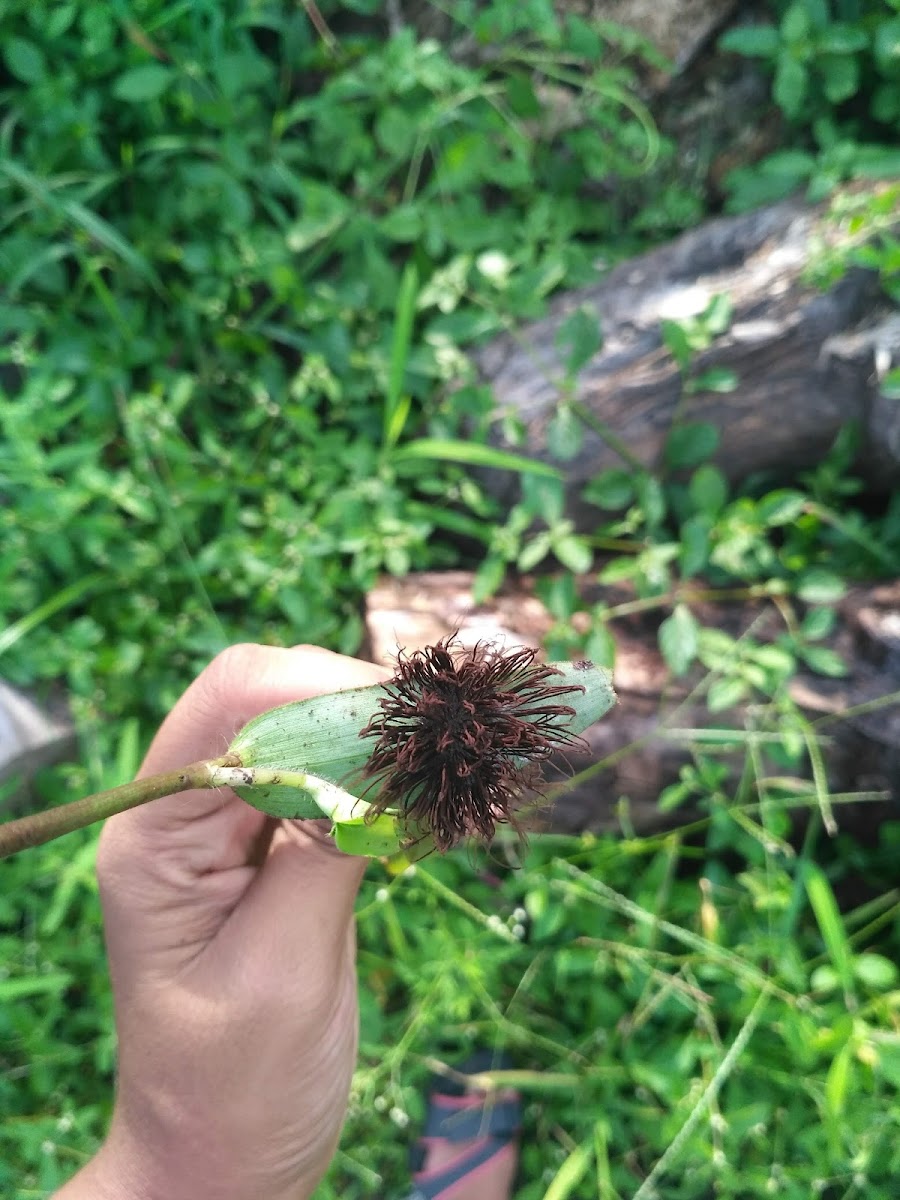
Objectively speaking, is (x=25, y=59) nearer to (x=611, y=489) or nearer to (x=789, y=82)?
(x=611, y=489)

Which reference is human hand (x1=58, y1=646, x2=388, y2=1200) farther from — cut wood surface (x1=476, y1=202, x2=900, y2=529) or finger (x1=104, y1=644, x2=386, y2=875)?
cut wood surface (x1=476, y1=202, x2=900, y2=529)

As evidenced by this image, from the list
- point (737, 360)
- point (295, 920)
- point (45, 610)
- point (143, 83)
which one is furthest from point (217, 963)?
point (143, 83)

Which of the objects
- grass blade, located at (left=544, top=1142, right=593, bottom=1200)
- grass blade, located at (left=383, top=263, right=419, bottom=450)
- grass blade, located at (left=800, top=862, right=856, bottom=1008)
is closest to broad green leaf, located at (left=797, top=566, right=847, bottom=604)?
grass blade, located at (left=800, top=862, right=856, bottom=1008)

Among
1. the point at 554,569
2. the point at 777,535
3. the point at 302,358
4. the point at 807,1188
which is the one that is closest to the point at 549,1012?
the point at 807,1188

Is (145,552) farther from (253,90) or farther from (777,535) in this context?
(777,535)

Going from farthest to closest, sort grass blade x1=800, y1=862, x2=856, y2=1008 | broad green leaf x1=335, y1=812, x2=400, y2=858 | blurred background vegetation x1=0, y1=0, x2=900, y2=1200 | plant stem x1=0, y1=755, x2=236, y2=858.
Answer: blurred background vegetation x1=0, y1=0, x2=900, y2=1200 < grass blade x1=800, y1=862, x2=856, y2=1008 < broad green leaf x1=335, y1=812, x2=400, y2=858 < plant stem x1=0, y1=755, x2=236, y2=858

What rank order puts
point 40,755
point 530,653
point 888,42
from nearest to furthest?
point 530,653 < point 888,42 < point 40,755
